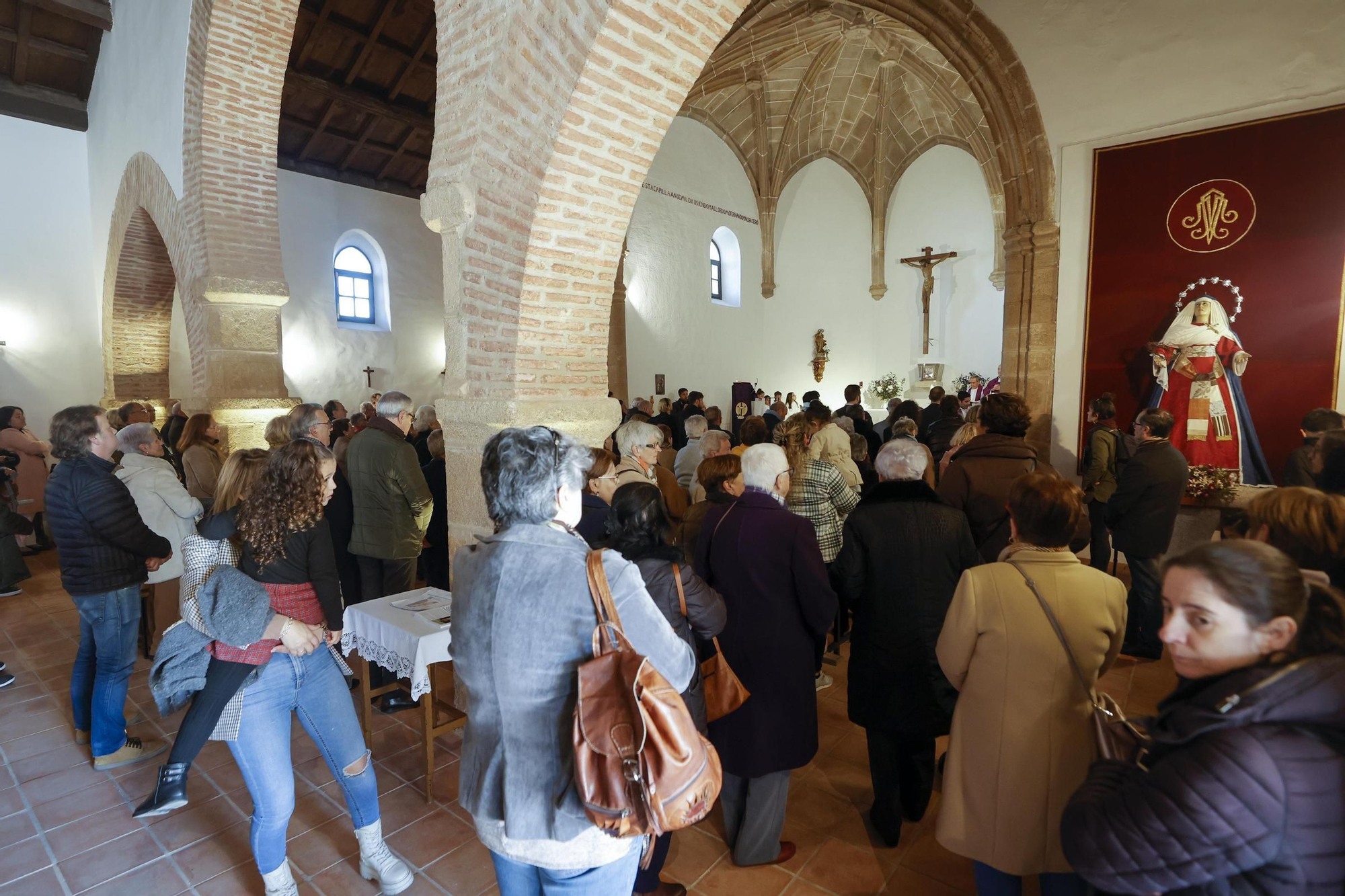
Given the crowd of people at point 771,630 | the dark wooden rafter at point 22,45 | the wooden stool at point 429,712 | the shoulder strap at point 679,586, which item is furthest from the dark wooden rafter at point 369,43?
the shoulder strap at point 679,586

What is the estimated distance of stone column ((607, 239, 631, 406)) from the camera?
11.6m

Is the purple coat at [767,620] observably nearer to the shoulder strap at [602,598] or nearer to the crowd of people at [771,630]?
the crowd of people at [771,630]

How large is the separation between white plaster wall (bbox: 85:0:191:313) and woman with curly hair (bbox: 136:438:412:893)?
5965mm

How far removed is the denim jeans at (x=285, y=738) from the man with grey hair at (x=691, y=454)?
9.62ft

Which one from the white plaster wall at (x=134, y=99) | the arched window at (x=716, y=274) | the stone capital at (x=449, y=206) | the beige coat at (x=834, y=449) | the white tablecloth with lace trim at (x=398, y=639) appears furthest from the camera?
the arched window at (x=716, y=274)

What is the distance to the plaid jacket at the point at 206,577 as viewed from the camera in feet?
7.24

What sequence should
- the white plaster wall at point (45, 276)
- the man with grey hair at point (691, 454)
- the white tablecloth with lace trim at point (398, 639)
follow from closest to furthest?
the white tablecloth with lace trim at point (398, 639) → the man with grey hair at point (691, 454) → the white plaster wall at point (45, 276)

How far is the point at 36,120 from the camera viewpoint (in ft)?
32.6

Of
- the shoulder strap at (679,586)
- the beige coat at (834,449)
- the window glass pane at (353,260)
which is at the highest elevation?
the window glass pane at (353,260)

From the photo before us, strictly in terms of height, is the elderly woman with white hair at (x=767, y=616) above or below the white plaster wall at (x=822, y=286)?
below

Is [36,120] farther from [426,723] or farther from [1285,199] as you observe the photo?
[1285,199]

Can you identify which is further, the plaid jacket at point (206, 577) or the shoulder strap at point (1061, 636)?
the plaid jacket at point (206, 577)

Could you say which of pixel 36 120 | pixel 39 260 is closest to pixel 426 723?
pixel 39 260

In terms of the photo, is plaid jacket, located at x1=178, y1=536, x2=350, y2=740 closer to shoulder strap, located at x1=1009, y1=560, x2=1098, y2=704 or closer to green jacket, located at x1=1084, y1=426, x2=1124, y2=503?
shoulder strap, located at x1=1009, y1=560, x2=1098, y2=704
